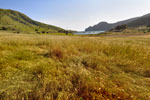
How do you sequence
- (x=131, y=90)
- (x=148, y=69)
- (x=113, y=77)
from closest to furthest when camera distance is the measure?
(x=131, y=90) → (x=113, y=77) → (x=148, y=69)

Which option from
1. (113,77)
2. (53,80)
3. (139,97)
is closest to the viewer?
(139,97)

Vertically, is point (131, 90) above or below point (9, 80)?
below

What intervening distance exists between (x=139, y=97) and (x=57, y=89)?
1306 mm

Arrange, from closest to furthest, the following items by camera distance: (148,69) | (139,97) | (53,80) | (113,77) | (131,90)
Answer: (139,97), (131,90), (53,80), (113,77), (148,69)

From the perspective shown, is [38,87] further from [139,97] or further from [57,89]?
[139,97]

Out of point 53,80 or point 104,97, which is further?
point 53,80

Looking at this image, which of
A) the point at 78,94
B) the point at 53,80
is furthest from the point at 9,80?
the point at 78,94

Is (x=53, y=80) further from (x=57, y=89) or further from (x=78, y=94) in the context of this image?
(x=78, y=94)

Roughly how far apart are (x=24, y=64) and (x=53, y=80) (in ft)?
3.79

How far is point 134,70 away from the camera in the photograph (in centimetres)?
184

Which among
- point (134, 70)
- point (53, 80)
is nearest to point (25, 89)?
point (53, 80)

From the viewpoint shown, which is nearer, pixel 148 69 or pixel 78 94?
pixel 78 94

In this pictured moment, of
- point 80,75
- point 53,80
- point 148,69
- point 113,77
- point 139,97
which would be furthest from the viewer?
point 148,69

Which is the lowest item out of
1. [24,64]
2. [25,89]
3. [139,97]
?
[139,97]
